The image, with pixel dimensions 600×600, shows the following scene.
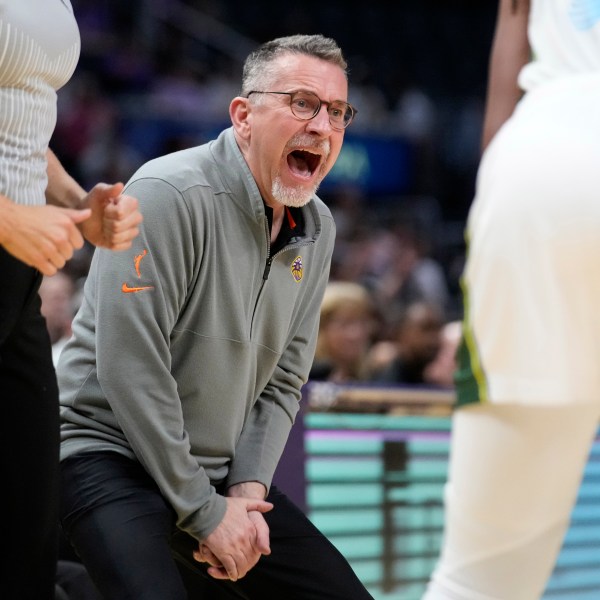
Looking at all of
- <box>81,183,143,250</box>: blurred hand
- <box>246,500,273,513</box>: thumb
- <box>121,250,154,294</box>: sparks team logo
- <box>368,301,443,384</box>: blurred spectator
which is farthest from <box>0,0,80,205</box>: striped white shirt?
<box>368,301,443,384</box>: blurred spectator

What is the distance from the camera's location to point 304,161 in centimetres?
303

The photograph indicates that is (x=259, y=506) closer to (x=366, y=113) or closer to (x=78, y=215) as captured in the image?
(x=78, y=215)

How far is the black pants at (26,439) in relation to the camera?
221 cm

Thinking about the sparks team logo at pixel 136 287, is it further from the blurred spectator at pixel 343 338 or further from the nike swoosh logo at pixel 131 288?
the blurred spectator at pixel 343 338

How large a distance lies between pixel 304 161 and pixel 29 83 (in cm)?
97

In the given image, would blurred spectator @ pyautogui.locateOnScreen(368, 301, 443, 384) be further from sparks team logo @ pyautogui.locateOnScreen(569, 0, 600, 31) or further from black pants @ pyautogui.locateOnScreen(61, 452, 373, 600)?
sparks team logo @ pyautogui.locateOnScreen(569, 0, 600, 31)

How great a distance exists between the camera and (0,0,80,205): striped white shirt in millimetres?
2166

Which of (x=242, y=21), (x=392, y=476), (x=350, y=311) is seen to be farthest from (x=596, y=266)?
(x=242, y=21)

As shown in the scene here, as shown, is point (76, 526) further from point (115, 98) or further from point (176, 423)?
point (115, 98)

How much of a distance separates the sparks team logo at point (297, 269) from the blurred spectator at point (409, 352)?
3520 millimetres

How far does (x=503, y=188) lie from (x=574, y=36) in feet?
1.16

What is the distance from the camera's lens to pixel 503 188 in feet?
6.39

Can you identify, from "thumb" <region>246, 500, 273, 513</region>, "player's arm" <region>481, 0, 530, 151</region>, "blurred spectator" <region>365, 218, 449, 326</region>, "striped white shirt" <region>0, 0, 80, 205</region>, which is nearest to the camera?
"striped white shirt" <region>0, 0, 80, 205</region>

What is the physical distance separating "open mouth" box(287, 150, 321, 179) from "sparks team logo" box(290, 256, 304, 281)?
229mm
